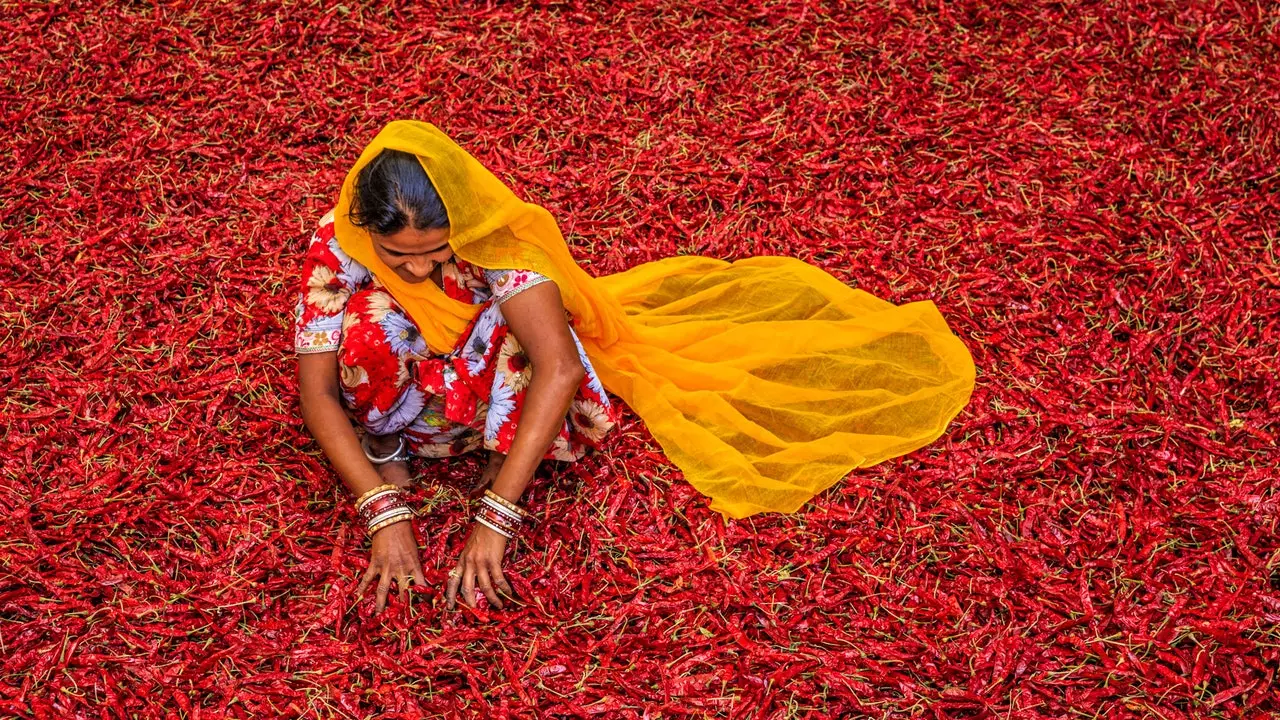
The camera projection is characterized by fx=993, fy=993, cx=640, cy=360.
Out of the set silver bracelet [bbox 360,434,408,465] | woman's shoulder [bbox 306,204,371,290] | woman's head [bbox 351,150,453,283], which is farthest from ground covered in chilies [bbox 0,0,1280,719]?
woman's head [bbox 351,150,453,283]

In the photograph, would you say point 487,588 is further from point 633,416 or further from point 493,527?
point 633,416

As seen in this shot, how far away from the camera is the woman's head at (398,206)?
266 cm

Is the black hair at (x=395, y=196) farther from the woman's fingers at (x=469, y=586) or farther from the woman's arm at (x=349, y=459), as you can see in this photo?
the woman's fingers at (x=469, y=586)

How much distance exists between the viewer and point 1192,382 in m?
3.77

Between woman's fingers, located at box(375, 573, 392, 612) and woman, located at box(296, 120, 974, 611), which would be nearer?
woman, located at box(296, 120, 974, 611)

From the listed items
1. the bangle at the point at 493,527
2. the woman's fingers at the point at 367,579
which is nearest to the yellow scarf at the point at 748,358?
the bangle at the point at 493,527

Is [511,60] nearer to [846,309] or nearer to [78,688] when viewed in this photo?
[846,309]

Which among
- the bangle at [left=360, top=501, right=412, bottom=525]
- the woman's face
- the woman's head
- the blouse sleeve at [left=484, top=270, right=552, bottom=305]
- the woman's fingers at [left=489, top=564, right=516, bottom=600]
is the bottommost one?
the woman's fingers at [left=489, top=564, right=516, bottom=600]

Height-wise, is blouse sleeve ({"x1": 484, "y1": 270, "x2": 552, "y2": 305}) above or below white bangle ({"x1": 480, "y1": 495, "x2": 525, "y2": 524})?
above

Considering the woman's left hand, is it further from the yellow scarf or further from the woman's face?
the woman's face

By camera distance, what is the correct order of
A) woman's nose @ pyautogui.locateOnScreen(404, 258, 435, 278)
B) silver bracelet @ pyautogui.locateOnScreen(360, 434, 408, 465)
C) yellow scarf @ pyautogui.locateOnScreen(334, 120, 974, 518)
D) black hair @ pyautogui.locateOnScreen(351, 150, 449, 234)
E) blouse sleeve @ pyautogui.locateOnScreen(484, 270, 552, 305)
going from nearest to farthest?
black hair @ pyautogui.locateOnScreen(351, 150, 449, 234) < woman's nose @ pyautogui.locateOnScreen(404, 258, 435, 278) < blouse sleeve @ pyautogui.locateOnScreen(484, 270, 552, 305) < yellow scarf @ pyautogui.locateOnScreen(334, 120, 974, 518) < silver bracelet @ pyautogui.locateOnScreen(360, 434, 408, 465)

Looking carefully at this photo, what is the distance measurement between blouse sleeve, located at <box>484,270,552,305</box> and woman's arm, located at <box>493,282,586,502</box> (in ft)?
0.08

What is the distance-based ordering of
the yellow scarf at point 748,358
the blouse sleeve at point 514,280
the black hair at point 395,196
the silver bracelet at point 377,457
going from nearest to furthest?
the black hair at point 395,196
the blouse sleeve at point 514,280
the yellow scarf at point 748,358
the silver bracelet at point 377,457

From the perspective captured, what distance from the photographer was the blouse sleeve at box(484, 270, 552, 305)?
9.70 ft
